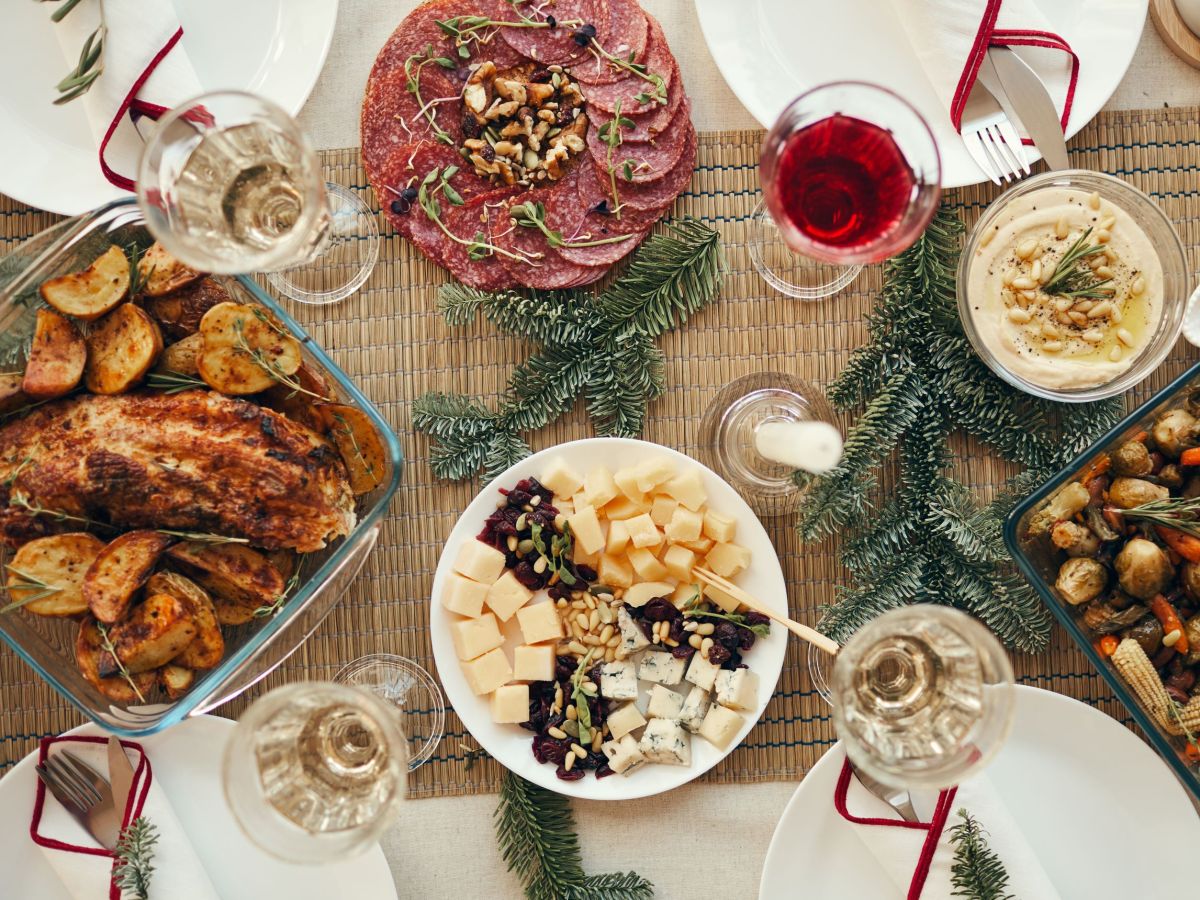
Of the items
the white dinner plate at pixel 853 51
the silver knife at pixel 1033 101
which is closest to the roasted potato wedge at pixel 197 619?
the white dinner plate at pixel 853 51

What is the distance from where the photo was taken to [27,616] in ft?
4.88

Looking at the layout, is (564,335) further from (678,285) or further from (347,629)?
(347,629)

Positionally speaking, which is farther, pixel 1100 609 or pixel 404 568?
pixel 404 568

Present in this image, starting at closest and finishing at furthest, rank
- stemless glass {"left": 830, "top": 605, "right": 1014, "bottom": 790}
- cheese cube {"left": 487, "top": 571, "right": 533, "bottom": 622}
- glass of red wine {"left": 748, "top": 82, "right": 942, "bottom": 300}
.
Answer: stemless glass {"left": 830, "top": 605, "right": 1014, "bottom": 790} < glass of red wine {"left": 748, "top": 82, "right": 942, "bottom": 300} < cheese cube {"left": 487, "top": 571, "right": 533, "bottom": 622}

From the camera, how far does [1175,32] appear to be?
5.52ft

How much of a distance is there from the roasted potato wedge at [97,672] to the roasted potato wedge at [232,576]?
151 mm

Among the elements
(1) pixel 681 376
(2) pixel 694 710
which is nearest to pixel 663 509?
(1) pixel 681 376

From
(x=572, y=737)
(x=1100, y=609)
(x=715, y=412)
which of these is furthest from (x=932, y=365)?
(x=572, y=737)

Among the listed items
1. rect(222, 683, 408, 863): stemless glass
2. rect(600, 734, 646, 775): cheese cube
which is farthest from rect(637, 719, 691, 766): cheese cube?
rect(222, 683, 408, 863): stemless glass

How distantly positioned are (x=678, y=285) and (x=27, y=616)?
4.05ft

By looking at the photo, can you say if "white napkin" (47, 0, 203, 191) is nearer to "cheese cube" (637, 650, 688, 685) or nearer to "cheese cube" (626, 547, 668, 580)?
"cheese cube" (626, 547, 668, 580)

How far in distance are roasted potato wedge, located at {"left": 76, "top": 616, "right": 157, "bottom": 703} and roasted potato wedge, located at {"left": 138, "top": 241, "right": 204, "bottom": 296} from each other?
534mm

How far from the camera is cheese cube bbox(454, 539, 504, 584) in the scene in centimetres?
160

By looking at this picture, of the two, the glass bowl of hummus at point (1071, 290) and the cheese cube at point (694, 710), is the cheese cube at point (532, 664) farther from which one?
the glass bowl of hummus at point (1071, 290)
